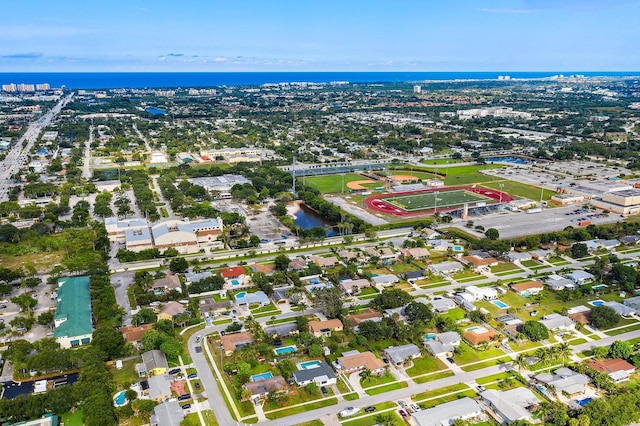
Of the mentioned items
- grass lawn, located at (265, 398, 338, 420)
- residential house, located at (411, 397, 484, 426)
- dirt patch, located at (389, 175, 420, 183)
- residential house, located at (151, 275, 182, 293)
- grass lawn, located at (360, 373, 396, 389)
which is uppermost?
dirt patch, located at (389, 175, 420, 183)

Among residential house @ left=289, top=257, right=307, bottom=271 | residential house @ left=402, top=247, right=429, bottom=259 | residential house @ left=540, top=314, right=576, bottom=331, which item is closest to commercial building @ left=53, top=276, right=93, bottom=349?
residential house @ left=289, top=257, right=307, bottom=271

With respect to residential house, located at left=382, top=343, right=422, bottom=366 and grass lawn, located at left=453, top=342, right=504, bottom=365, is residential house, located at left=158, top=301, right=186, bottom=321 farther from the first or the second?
grass lawn, located at left=453, top=342, right=504, bottom=365

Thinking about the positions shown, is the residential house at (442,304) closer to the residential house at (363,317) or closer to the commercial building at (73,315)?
the residential house at (363,317)

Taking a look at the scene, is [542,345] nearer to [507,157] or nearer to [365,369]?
[365,369]

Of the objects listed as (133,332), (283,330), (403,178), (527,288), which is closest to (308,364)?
(283,330)

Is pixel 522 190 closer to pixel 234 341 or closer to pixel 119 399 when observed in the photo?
pixel 234 341

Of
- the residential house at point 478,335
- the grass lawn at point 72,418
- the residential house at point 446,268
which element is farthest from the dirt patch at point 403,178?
the grass lawn at point 72,418
